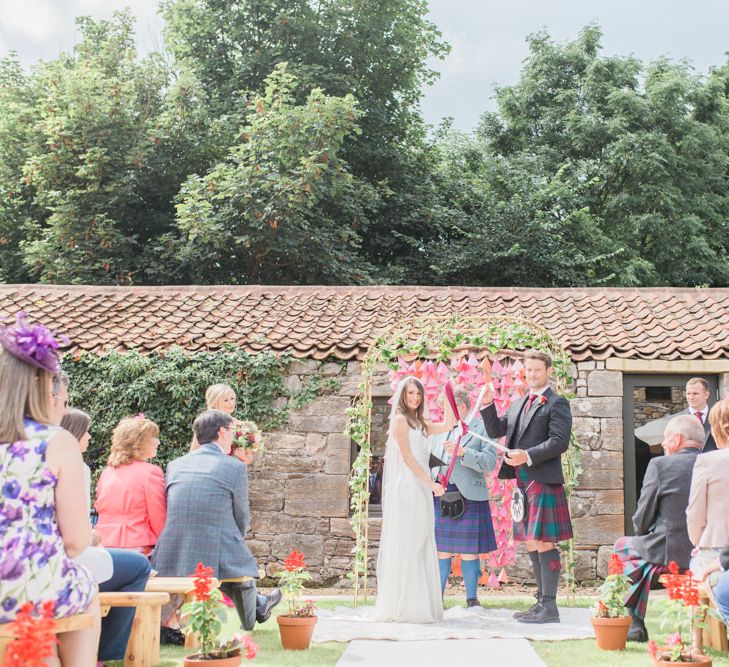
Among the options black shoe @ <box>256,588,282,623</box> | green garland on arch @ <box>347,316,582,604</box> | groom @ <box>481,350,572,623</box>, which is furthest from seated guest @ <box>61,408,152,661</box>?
green garland on arch @ <box>347,316,582,604</box>

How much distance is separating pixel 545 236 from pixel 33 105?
39.8 feet

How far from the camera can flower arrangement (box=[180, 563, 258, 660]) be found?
461 centimetres

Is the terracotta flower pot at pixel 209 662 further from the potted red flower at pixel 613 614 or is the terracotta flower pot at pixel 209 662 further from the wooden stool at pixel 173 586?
the potted red flower at pixel 613 614

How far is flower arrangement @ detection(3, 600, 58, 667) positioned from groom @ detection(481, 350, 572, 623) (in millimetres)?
4371

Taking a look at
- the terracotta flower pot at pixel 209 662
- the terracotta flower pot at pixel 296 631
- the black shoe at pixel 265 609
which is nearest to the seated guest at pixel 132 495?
the black shoe at pixel 265 609

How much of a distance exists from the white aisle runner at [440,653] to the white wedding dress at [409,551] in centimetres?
72

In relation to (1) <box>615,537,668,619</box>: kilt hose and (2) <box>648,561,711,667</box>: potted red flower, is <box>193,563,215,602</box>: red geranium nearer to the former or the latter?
(2) <box>648,561,711,667</box>: potted red flower

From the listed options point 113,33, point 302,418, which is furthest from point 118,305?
point 113,33

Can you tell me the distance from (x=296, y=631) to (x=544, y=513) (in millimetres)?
2185

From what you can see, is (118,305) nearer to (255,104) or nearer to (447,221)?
(255,104)

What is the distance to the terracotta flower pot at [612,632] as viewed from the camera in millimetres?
5930

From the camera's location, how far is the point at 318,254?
1808 cm

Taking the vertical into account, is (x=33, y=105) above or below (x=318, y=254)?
above

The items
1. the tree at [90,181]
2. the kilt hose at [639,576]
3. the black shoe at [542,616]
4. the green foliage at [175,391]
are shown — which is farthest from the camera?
the tree at [90,181]
